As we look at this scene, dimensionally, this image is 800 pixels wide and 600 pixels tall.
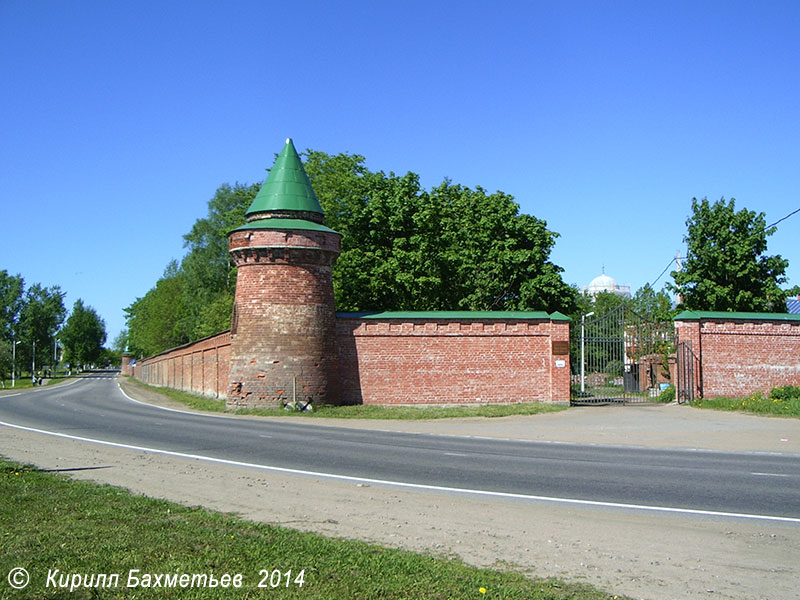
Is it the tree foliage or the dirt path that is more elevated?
the tree foliage

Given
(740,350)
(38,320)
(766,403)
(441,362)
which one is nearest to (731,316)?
(740,350)

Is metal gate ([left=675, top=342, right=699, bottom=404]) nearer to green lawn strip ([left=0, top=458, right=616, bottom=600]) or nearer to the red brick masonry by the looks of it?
the red brick masonry

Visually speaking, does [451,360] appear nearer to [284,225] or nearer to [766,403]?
[284,225]

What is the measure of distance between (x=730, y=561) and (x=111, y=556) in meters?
5.22

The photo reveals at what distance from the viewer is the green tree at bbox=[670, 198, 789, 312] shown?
33.1 meters

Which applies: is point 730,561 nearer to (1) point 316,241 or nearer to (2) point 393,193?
(1) point 316,241

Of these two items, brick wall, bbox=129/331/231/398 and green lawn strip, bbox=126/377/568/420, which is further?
brick wall, bbox=129/331/231/398

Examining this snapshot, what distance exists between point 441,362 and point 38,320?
280 ft

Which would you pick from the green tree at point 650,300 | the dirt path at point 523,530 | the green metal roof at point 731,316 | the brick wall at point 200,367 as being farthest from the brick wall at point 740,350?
the green tree at point 650,300

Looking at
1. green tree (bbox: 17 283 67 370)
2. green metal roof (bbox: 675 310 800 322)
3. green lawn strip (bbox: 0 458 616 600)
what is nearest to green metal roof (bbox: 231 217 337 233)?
green metal roof (bbox: 675 310 800 322)

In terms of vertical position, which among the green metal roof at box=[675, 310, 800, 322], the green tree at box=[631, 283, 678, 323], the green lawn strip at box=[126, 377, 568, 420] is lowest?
the green lawn strip at box=[126, 377, 568, 420]

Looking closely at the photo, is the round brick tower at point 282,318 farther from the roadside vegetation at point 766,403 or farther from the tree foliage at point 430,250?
the roadside vegetation at point 766,403

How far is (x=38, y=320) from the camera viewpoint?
96562mm

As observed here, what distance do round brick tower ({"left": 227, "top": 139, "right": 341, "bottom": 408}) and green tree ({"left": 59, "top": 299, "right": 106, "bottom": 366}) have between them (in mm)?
114153
